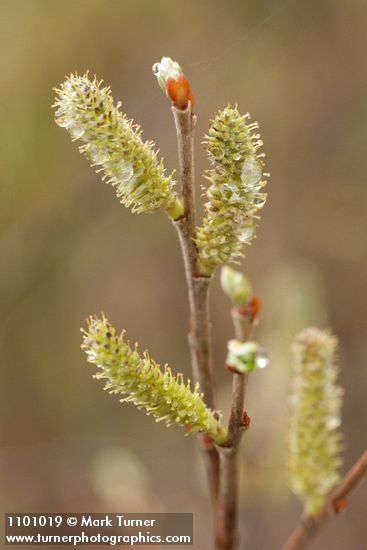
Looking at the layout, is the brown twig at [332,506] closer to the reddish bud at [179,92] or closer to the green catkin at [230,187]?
the green catkin at [230,187]

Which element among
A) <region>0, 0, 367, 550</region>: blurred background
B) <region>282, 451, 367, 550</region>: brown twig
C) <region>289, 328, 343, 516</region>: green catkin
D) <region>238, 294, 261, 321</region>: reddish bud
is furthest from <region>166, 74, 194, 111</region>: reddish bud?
<region>0, 0, 367, 550</region>: blurred background

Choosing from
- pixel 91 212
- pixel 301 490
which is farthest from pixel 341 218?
pixel 301 490

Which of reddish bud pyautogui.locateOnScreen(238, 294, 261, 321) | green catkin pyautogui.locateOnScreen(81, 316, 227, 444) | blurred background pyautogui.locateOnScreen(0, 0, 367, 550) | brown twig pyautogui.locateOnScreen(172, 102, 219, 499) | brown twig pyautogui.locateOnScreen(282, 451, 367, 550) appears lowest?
brown twig pyautogui.locateOnScreen(282, 451, 367, 550)

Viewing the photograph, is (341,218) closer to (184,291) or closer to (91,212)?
(184,291)

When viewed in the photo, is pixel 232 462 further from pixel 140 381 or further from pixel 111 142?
pixel 111 142

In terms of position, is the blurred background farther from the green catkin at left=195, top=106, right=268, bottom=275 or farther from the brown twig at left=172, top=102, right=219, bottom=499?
the green catkin at left=195, top=106, right=268, bottom=275

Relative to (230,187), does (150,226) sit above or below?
above

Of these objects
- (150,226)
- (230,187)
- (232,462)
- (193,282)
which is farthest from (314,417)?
(150,226)
